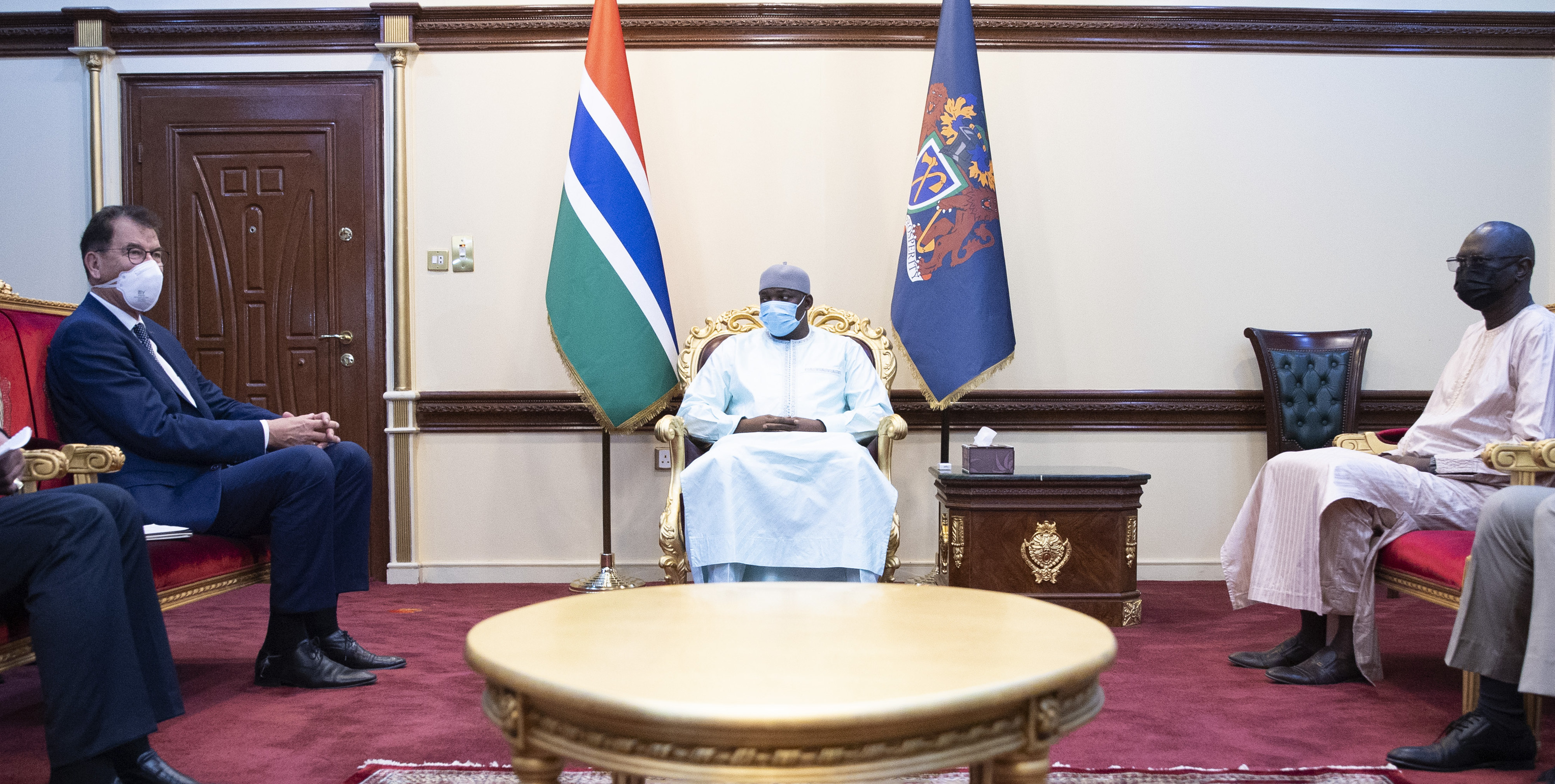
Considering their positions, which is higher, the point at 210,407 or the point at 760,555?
the point at 210,407

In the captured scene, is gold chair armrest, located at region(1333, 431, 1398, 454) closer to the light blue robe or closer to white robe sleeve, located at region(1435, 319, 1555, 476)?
white robe sleeve, located at region(1435, 319, 1555, 476)

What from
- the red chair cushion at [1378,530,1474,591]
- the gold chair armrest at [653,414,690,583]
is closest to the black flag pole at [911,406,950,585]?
the gold chair armrest at [653,414,690,583]

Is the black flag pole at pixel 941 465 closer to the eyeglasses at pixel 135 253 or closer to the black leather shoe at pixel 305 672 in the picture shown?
the black leather shoe at pixel 305 672

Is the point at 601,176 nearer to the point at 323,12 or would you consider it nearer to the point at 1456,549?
the point at 323,12

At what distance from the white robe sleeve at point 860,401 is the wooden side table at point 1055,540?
1.08 ft

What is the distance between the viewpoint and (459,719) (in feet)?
7.41

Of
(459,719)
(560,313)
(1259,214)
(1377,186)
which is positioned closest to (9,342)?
(459,719)

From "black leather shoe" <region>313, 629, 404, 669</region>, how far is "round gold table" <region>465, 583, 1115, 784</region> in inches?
56.1

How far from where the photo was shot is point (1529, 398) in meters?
2.39

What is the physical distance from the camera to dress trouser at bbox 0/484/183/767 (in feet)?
5.16

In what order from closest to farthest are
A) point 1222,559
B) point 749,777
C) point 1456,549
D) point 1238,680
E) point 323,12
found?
point 749,777 → point 1456,549 → point 1238,680 → point 1222,559 → point 323,12

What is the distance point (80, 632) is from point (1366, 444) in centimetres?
312

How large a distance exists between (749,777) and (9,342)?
2.21 m

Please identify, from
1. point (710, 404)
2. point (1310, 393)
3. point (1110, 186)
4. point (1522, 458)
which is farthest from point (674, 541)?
point (1310, 393)
